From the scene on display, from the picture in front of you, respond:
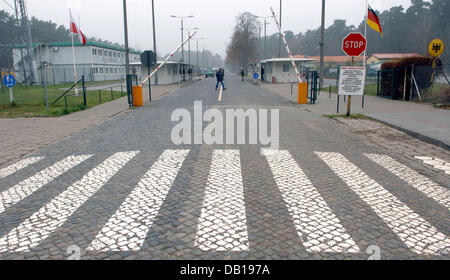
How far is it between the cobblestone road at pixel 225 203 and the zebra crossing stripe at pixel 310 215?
0.05 ft

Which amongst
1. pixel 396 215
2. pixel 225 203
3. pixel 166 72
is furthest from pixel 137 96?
pixel 166 72

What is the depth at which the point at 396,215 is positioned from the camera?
15.8ft

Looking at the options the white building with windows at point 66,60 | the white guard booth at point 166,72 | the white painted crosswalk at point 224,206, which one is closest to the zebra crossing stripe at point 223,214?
the white painted crosswalk at point 224,206

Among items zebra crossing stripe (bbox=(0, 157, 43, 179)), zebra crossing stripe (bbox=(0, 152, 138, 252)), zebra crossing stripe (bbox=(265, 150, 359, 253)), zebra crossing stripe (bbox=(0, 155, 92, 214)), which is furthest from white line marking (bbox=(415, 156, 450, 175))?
zebra crossing stripe (bbox=(0, 157, 43, 179))

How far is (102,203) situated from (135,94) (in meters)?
15.4

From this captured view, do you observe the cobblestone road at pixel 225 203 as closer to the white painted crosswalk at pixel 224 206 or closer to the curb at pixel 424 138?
the white painted crosswalk at pixel 224 206

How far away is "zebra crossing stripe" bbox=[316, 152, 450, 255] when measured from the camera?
402cm

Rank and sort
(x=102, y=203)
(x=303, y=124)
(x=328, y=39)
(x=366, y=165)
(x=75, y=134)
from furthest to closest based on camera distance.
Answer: (x=328, y=39)
(x=303, y=124)
(x=75, y=134)
(x=366, y=165)
(x=102, y=203)

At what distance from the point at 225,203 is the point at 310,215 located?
1.17 meters

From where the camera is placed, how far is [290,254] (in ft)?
12.4

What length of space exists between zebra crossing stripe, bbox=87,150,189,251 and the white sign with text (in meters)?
9.49

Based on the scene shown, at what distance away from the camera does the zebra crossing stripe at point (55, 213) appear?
4094 millimetres
